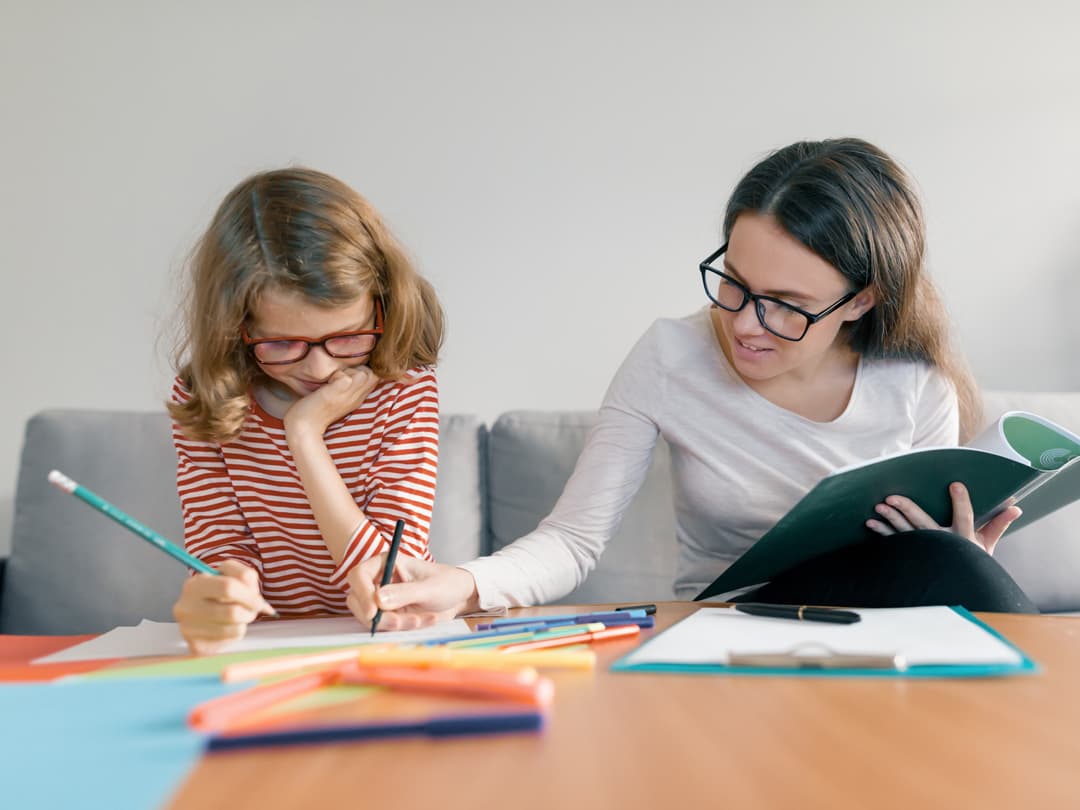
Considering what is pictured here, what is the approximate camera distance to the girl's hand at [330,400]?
122 cm

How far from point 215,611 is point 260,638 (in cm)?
6

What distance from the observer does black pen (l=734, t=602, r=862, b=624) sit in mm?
→ 819

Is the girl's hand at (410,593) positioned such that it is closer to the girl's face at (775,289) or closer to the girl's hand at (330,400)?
the girl's hand at (330,400)

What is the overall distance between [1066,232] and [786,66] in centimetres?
71

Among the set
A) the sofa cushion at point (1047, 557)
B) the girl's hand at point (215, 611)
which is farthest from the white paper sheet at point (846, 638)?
the sofa cushion at point (1047, 557)

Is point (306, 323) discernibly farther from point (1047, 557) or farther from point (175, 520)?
point (1047, 557)

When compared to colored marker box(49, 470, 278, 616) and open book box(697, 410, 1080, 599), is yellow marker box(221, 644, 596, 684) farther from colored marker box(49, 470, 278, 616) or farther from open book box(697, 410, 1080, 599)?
open book box(697, 410, 1080, 599)

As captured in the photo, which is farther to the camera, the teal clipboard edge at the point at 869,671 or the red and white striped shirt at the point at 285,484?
the red and white striped shirt at the point at 285,484

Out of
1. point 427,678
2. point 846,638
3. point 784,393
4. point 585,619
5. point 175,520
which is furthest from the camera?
point 175,520

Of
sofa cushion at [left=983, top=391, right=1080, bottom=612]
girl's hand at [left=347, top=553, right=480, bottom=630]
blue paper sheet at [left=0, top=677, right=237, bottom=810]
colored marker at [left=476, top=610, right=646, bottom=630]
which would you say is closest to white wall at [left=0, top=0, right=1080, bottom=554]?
sofa cushion at [left=983, top=391, right=1080, bottom=612]

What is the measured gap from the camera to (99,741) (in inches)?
22.4

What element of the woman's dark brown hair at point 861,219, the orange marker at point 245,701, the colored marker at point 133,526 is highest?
the woman's dark brown hair at point 861,219

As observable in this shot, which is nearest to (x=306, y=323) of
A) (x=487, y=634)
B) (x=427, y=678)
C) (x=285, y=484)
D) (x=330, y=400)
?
(x=330, y=400)

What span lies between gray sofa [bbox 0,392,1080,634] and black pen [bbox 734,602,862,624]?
3.03 feet
